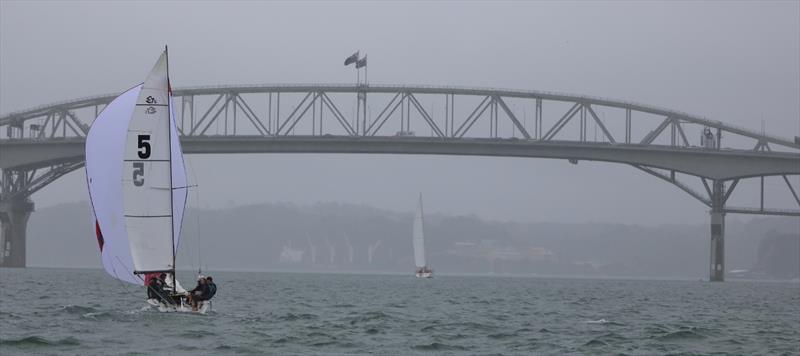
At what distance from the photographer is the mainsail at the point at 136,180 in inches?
1401

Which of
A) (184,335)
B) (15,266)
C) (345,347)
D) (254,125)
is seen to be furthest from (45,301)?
(15,266)

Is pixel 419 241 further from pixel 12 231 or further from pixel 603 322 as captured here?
pixel 603 322

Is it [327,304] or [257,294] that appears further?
[257,294]

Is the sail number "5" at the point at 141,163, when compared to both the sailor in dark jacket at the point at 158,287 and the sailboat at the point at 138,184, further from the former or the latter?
the sailor in dark jacket at the point at 158,287

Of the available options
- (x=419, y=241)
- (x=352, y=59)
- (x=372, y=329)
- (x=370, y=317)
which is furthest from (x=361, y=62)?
(x=372, y=329)

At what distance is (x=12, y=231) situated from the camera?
110m

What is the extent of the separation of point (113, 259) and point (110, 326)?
252 cm

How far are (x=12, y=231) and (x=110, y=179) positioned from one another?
77.9 m

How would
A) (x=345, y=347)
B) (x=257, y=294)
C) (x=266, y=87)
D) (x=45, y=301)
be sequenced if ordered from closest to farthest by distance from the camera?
1. (x=345, y=347)
2. (x=45, y=301)
3. (x=257, y=294)
4. (x=266, y=87)

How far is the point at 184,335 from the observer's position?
31.5 meters

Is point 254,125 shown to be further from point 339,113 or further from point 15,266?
point 15,266

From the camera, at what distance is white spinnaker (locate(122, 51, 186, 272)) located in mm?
35906

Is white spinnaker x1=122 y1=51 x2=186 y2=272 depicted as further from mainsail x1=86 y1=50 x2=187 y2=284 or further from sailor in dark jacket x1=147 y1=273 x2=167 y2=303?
sailor in dark jacket x1=147 y1=273 x2=167 y2=303

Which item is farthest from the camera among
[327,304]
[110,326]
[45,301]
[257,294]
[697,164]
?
[697,164]
